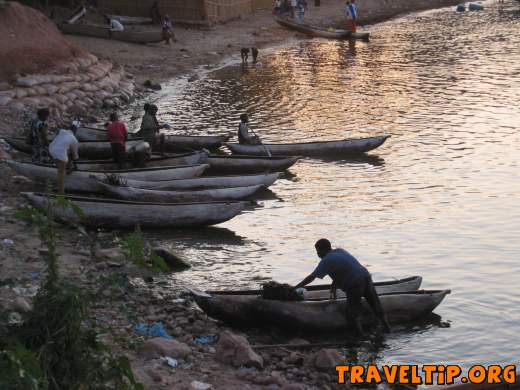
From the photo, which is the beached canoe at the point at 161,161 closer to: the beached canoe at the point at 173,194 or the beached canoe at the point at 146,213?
the beached canoe at the point at 173,194

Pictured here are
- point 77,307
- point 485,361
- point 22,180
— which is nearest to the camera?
point 77,307

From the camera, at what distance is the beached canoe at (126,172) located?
2075 cm

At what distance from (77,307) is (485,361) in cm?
682

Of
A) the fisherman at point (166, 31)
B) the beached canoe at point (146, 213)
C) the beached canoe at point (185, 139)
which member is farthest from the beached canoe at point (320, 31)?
the beached canoe at point (146, 213)

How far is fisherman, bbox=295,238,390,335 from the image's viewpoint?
13.7 meters

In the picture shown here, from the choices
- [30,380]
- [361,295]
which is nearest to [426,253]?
[361,295]

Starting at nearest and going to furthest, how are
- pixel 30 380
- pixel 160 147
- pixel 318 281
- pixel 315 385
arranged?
1. pixel 30 380
2. pixel 315 385
3. pixel 318 281
4. pixel 160 147

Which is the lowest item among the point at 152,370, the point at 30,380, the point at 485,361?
the point at 485,361

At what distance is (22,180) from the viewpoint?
70.8ft

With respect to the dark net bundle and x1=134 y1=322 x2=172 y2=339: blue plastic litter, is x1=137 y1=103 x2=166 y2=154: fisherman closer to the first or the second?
the dark net bundle

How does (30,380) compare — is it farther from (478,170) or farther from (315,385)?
(478,170)

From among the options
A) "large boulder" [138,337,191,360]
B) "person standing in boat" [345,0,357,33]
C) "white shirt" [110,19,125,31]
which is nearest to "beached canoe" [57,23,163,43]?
"white shirt" [110,19,125,31]

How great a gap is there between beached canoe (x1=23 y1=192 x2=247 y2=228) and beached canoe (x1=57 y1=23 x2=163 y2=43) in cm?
2511

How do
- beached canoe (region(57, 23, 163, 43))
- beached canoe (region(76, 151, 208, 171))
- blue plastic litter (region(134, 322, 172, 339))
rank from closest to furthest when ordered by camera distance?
1. blue plastic litter (region(134, 322, 172, 339))
2. beached canoe (region(76, 151, 208, 171))
3. beached canoe (region(57, 23, 163, 43))
